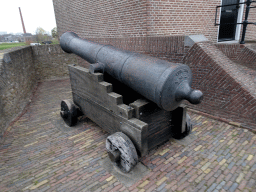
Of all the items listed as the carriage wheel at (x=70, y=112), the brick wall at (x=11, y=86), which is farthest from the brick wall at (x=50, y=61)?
the carriage wheel at (x=70, y=112)

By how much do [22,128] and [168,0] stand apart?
5.59 meters

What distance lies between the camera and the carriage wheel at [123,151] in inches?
102

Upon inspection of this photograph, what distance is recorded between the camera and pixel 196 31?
6441 millimetres

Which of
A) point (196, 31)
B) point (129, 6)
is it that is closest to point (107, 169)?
point (129, 6)

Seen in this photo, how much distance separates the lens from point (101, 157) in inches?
126

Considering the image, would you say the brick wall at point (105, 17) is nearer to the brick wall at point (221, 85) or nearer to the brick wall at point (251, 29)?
the brick wall at point (221, 85)

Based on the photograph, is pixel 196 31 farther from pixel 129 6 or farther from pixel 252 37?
pixel 252 37

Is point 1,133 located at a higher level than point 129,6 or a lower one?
lower

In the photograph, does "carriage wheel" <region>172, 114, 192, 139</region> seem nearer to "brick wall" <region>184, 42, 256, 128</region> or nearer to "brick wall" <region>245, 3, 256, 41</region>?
"brick wall" <region>184, 42, 256, 128</region>

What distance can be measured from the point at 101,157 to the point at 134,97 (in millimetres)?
1284

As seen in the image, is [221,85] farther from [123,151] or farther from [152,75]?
[123,151]

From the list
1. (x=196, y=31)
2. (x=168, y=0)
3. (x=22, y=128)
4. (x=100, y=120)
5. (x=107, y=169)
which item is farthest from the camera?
(x=196, y=31)

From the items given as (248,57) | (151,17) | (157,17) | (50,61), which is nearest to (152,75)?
(151,17)

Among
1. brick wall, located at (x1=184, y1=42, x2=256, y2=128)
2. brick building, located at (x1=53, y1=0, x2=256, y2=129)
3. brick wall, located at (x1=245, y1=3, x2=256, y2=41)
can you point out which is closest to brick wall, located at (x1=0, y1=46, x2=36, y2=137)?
brick building, located at (x1=53, y1=0, x2=256, y2=129)
